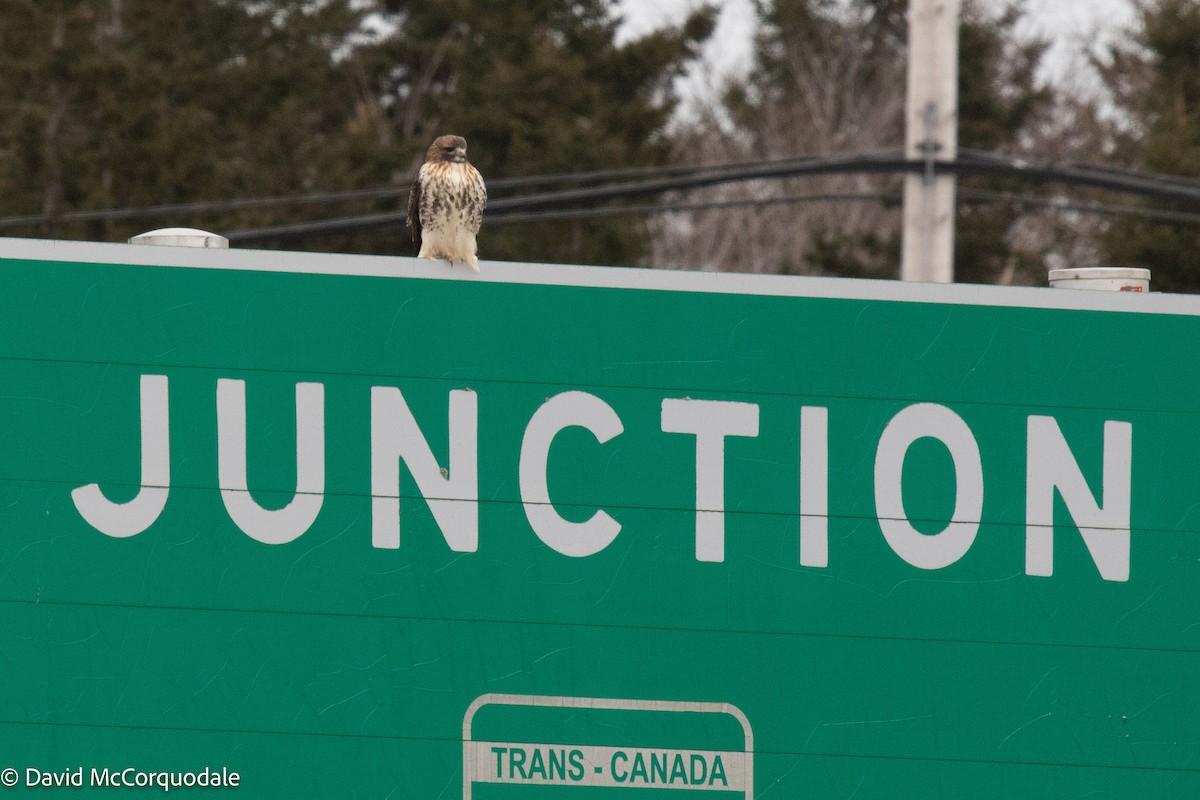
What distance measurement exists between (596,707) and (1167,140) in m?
16.6

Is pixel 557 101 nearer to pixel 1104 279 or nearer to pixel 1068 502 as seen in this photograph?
pixel 1104 279

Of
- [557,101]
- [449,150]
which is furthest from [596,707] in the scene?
[557,101]

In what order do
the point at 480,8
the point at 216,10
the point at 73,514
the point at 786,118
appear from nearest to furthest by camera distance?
the point at 73,514, the point at 480,8, the point at 216,10, the point at 786,118

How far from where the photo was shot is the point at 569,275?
402 cm

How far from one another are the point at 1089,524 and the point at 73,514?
2367 mm

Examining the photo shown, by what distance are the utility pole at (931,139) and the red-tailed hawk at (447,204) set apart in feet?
17.4

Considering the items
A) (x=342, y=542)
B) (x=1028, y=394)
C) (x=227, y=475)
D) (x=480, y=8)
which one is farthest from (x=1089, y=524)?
(x=480, y=8)

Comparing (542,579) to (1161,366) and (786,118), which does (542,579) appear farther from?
(786,118)

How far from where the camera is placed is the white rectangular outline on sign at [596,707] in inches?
155

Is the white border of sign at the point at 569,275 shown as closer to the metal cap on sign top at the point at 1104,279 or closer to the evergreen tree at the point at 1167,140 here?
the metal cap on sign top at the point at 1104,279

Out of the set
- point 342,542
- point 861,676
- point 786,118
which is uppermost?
point 786,118

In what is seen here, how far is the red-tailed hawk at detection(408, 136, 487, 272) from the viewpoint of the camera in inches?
187

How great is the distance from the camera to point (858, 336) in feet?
13.2

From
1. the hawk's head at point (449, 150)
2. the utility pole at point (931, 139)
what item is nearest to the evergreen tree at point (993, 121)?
the utility pole at point (931, 139)
